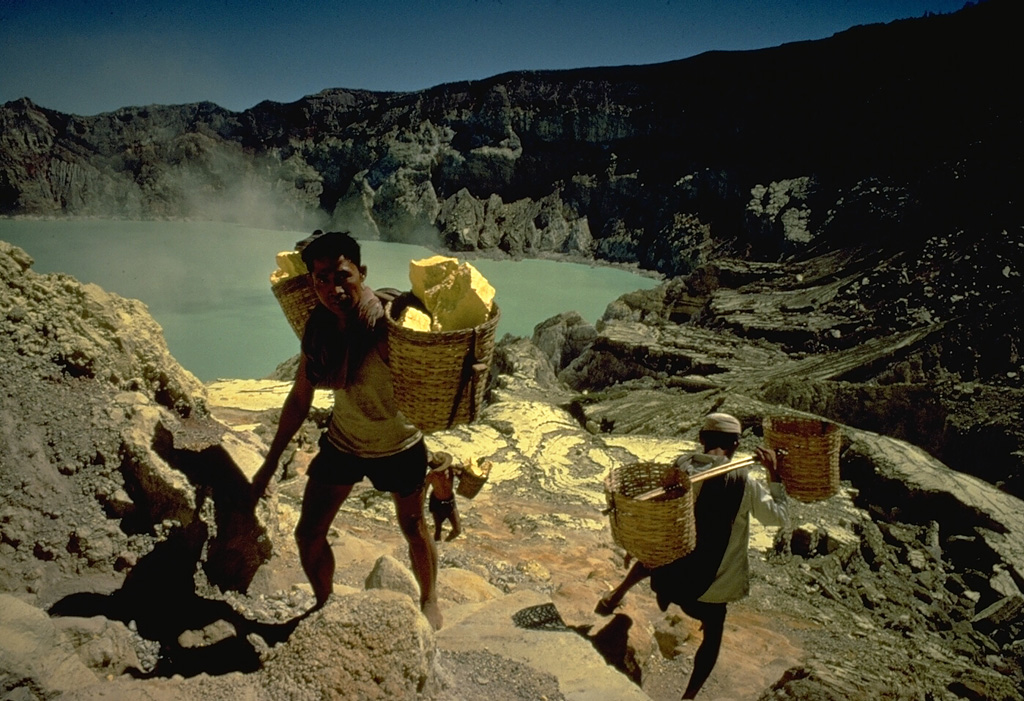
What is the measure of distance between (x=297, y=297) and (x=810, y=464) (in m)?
2.22

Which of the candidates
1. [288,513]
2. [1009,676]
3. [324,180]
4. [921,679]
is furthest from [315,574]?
[324,180]

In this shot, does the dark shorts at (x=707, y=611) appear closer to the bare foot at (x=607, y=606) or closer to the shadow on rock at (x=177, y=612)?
the bare foot at (x=607, y=606)

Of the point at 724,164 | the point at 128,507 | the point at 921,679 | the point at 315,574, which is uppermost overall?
the point at 724,164

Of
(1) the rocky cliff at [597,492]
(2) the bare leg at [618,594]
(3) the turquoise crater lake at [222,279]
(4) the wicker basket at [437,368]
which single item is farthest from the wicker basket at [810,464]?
(3) the turquoise crater lake at [222,279]

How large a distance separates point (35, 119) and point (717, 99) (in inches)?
2051

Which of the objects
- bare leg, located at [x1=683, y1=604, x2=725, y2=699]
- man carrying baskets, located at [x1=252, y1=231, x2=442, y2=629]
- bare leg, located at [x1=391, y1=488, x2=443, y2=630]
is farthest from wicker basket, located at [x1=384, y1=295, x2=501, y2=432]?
bare leg, located at [x1=683, y1=604, x2=725, y2=699]

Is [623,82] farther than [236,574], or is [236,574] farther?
[623,82]

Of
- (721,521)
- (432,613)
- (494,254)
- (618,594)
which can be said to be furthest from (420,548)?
(494,254)

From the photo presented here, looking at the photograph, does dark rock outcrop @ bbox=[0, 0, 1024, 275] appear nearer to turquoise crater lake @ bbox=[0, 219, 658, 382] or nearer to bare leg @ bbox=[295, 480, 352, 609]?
turquoise crater lake @ bbox=[0, 219, 658, 382]

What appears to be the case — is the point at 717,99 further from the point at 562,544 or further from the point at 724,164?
the point at 562,544

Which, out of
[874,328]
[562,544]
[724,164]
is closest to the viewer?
[562,544]

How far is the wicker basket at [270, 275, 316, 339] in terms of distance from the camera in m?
1.99

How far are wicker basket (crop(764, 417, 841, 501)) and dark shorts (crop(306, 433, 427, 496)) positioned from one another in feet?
5.24

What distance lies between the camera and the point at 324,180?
48594 mm
